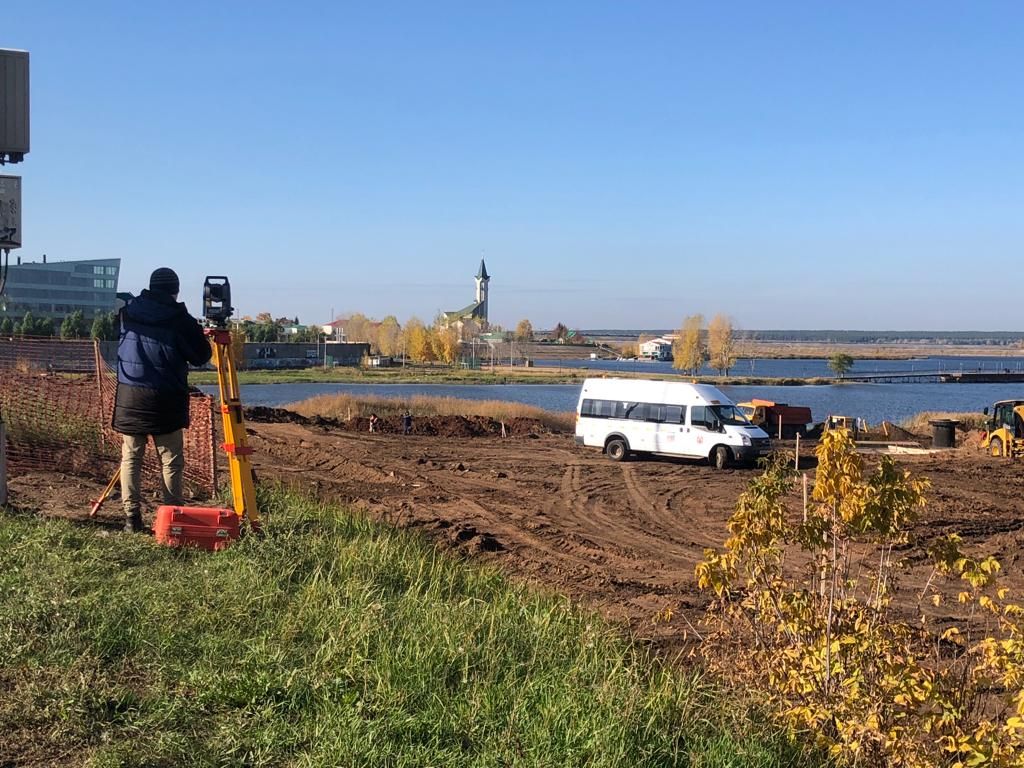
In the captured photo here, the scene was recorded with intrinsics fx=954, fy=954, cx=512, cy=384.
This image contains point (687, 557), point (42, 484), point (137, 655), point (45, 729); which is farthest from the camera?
point (687, 557)

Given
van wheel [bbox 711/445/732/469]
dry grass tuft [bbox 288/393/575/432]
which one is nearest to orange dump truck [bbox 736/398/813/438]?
dry grass tuft [bbox 288/393/575/432]

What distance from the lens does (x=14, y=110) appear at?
9.26m

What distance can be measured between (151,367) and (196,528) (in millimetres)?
1455

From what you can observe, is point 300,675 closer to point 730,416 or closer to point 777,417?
point 730,416

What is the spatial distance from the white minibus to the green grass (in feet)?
59.0

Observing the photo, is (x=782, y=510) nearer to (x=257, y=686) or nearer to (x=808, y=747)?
(x=808, y=747)

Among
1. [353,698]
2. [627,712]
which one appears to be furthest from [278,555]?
[627,712]

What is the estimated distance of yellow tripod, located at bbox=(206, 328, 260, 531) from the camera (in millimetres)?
8094

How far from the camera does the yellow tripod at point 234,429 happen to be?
8094 mm

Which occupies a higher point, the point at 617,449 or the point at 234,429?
the point at 234,429

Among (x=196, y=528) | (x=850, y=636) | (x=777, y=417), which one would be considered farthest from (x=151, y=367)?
(x=777, y=417)

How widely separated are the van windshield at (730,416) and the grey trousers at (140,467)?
18.8 meters

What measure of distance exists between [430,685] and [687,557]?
901cm

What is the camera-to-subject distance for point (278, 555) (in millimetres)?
7336
